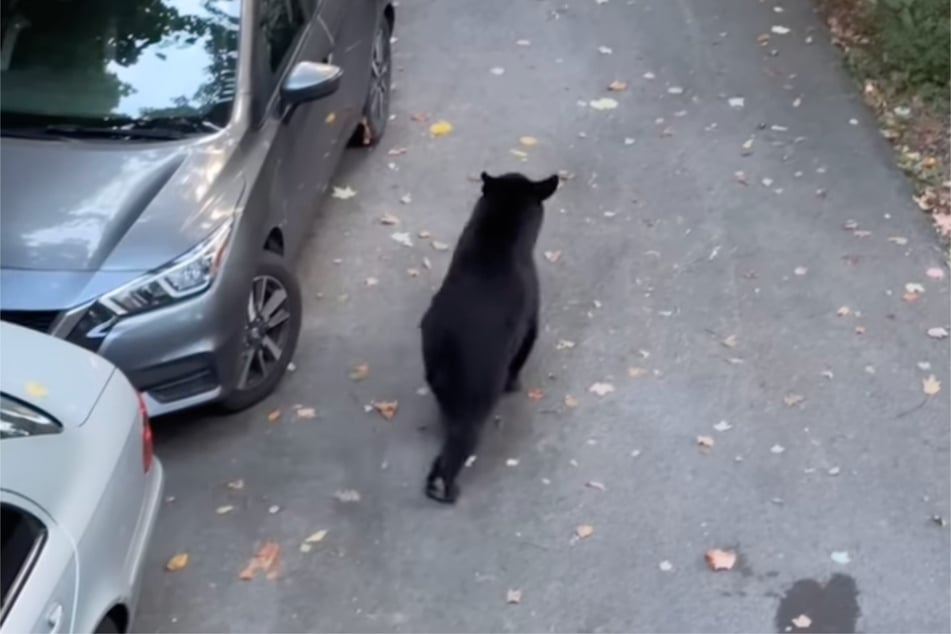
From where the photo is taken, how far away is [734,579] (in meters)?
5.68

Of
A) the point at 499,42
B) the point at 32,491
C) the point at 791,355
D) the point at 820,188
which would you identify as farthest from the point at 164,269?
the point at 499,42

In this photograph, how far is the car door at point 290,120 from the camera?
668 centimetres

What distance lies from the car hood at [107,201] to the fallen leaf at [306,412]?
1053mm

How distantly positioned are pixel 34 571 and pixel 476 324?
2499 millimetres

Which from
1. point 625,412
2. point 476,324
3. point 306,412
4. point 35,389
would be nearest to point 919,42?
point 625,412

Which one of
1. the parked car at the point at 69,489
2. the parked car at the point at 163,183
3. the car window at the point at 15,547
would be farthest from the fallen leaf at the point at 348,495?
the car window at the point at 15,547

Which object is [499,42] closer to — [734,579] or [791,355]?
[791,355]

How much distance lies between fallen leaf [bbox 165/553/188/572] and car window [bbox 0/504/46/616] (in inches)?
77.8

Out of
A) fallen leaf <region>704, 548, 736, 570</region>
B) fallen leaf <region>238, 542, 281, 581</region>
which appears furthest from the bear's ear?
fallen leaf <region>238, 542, 281, 581</region>

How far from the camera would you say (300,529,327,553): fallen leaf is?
5.86 metres

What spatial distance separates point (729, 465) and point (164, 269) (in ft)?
8.58

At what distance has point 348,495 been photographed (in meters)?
6.16

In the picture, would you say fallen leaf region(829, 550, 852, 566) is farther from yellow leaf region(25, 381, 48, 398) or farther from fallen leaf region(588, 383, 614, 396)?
yellow leaf region(25, 381, 48, 398)

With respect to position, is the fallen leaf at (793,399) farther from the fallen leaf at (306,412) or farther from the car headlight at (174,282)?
the car headlight at (174,282)
